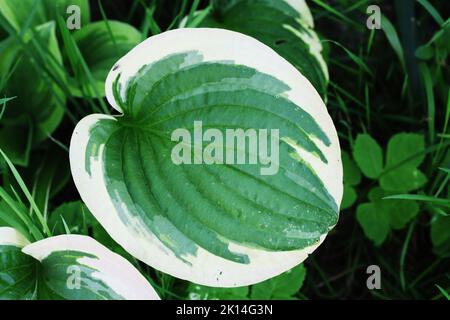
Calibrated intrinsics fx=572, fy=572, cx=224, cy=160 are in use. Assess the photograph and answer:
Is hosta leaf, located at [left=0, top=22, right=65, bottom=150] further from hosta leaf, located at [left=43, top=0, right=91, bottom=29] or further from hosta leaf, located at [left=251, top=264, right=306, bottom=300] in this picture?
hosta leaf, located at [left=251, top=264, right=306, bottom=300]

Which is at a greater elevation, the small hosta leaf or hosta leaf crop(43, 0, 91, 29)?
hosta leaf crop(43, 0, 91, 29)

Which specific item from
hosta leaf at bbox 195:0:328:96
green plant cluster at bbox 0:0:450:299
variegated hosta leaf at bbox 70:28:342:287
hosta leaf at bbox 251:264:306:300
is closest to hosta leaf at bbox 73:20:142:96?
green plant cluster at bbox 0:0:450:299

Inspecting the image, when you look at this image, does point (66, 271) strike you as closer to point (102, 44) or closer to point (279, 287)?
point (279, 287)

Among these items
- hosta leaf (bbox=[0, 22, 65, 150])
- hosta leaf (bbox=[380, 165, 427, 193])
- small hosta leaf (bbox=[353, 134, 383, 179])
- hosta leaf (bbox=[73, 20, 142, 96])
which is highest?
hosta leaf (bbox=[73, 20, 142, 96])

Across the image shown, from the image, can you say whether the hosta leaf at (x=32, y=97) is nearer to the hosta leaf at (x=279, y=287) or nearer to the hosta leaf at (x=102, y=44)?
the hosta leaf at (x=102, y=44)

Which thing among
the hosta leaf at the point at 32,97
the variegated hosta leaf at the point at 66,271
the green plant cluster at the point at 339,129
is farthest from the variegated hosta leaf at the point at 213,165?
the hosta leaf at the point at 32,97

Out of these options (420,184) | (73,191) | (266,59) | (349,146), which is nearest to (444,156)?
(420,184)
